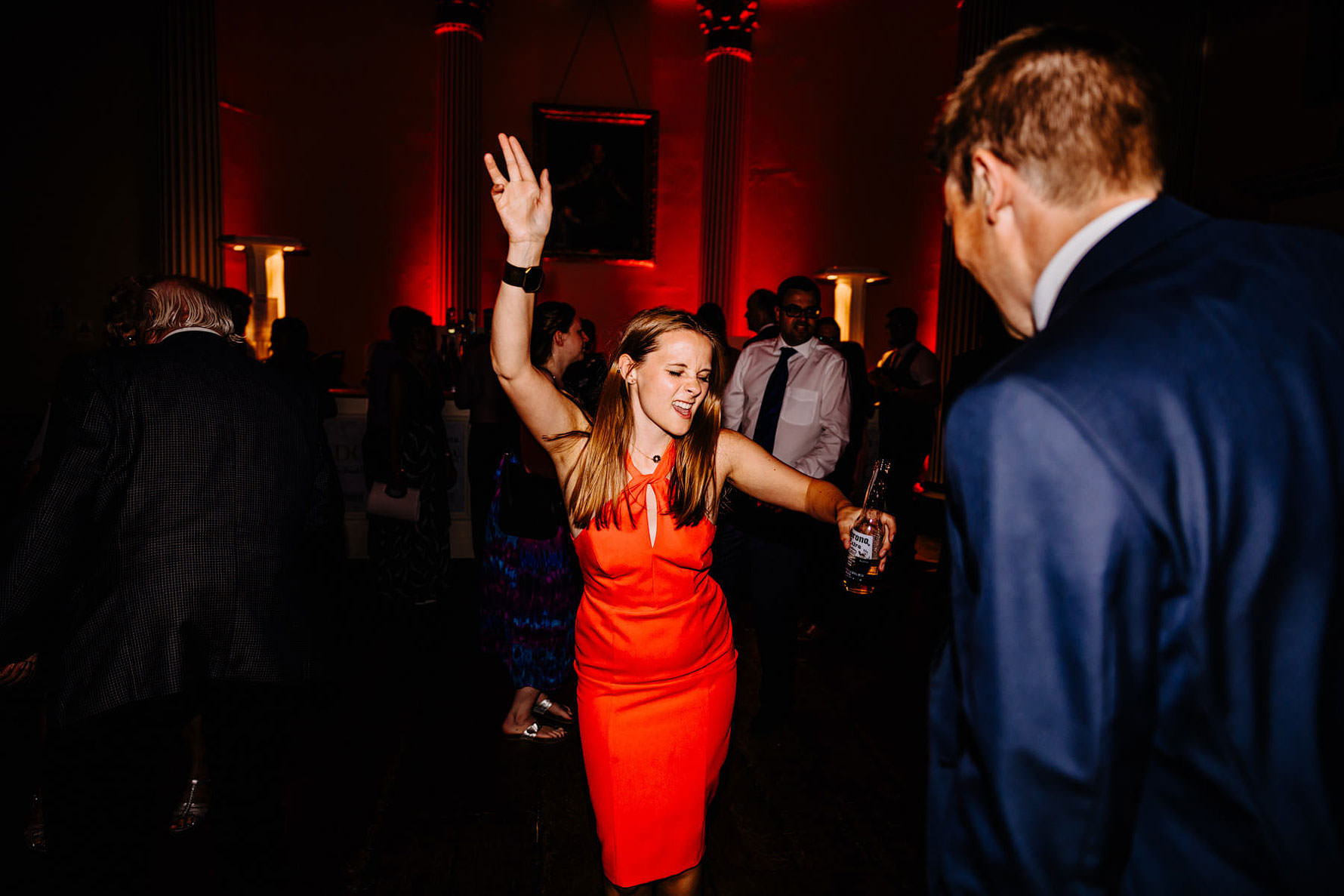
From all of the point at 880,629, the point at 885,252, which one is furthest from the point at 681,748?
the point at 885,252

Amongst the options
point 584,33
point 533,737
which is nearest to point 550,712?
point 533,737

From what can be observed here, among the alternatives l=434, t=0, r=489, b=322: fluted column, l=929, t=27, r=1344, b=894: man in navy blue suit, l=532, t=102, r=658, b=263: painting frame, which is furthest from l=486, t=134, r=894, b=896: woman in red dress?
l=532, t=102, r=658, b=263: painting frame

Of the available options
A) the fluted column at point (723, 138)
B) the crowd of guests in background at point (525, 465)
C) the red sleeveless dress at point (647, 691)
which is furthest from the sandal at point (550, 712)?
the fluted column at point (723, 138)

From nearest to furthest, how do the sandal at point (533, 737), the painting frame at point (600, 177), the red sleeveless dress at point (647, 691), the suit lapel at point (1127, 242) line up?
the suit lapel at point (1127, 242), the red sleeveless dress at point (647, 691), the sandal at point (533, 737), the painting frame at point (600, 177)

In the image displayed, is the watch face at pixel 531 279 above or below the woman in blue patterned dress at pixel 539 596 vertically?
above

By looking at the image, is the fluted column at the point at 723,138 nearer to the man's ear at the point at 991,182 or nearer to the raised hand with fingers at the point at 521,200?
the raised hand with fingers at the point at 521,200

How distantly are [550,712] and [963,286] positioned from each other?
606 centimetres

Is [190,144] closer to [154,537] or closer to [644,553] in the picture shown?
[154,537]

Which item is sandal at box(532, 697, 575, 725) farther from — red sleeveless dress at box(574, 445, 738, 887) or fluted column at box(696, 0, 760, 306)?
fluted column at box(696, 0, 760, 306)

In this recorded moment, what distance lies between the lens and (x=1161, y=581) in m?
0.62

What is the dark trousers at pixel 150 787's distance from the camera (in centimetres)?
171

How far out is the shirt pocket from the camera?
333 cm

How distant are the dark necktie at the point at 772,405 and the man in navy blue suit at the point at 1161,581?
2653mm

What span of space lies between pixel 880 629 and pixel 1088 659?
3.96 meters
